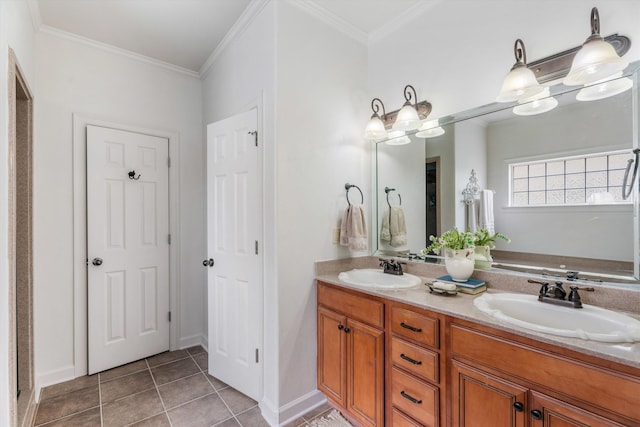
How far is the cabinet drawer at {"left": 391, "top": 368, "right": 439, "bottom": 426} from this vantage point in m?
1.29

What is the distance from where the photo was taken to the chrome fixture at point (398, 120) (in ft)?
6.37

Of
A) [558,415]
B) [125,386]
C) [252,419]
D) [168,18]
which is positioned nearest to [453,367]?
[558,415]

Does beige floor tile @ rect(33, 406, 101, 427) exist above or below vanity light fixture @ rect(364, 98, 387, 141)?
below

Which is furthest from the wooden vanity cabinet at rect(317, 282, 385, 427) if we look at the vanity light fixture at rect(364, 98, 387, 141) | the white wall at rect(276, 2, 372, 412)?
the vanity light fixture at rect(364, 98, 387, 141)

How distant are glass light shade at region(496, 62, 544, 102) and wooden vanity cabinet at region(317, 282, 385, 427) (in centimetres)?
127

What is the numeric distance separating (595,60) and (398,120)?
0.99 meters

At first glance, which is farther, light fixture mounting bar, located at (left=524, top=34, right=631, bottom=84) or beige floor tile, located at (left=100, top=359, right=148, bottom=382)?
beige floor tile, located at (left=100, top=359, right=148, bottom=382)

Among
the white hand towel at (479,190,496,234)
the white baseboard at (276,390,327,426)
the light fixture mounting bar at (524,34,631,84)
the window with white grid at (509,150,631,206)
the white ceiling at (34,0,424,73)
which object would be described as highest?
the white ceiling at (34,0,424,73)

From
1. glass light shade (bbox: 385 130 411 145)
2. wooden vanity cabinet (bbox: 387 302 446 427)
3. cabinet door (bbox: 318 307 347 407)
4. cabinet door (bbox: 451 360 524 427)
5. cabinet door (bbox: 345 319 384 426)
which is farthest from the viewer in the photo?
glass light shade (bbox: 385 130 411 145)

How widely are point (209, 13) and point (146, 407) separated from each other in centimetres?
279

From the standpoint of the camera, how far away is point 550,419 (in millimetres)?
968

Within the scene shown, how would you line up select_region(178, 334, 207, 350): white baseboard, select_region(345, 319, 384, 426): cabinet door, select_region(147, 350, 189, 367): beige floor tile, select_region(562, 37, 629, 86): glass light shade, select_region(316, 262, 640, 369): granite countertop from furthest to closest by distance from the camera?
select_region(178, 334, 207, 350): white baseboard < select_region(147, 350, 189, 367): beige floor tile < select_region(345, 319, 384, 426): cabinet door < select_region(562, 37, 629, 86): glass light shade < select_region(316, 262, 640, 369): granite countertop

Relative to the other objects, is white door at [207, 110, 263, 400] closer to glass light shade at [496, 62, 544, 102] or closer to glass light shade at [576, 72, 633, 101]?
glass light shade at [496, 62, 544, 102]

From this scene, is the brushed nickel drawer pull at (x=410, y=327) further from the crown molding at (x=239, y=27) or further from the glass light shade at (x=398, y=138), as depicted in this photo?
the crown molding at (x=239, y=27)
